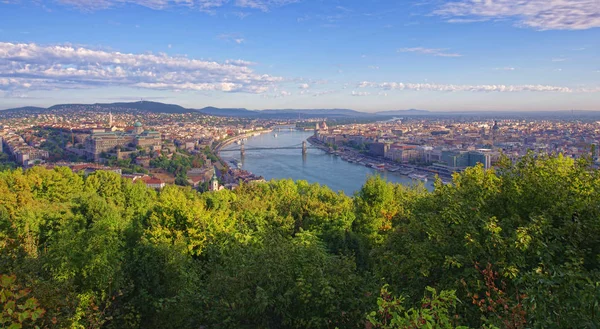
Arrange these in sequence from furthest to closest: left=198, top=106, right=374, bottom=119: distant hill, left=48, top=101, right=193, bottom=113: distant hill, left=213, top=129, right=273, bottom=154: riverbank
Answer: left=198, top=106, right=374, bottom=119: distant hill → left=48, top=101, right=193, bottom=113: distant hill → left=213, top=129, right=273, bottom=154: riverbank

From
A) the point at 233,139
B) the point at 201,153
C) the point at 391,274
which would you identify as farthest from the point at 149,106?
the point at 391,274

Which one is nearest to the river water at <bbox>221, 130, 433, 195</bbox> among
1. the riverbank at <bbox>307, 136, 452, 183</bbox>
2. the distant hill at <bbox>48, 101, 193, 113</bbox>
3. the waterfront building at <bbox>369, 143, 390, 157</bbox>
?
the riverbank at <bbox>307, 136, 452, 183</bbox>

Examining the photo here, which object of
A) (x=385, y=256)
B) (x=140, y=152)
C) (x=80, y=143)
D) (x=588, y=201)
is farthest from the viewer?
(x=80, y=143)

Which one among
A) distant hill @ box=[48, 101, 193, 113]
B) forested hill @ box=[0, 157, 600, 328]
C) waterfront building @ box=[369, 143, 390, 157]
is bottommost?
waterfront building @ box=[369, 143, 390, 157]

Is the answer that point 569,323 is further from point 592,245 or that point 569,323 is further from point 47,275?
point 47,275

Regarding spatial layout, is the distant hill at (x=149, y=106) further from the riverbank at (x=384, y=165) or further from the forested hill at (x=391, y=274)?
the forested hill at (x=391, y=274)

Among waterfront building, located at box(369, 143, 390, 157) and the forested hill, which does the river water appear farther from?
the forested hill

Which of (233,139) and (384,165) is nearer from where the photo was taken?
(384,165)

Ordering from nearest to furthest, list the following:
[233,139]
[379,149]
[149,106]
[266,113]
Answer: [379,149], [233,139], [149,106], [266,113]

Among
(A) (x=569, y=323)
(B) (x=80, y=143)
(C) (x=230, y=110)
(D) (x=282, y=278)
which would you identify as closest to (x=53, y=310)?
(D) (x=282, y=278)

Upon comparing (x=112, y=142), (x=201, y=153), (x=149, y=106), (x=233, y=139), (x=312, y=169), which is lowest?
(x=312, y=169)

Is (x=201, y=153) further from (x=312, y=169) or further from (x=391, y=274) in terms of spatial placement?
(x=391, y=274)
